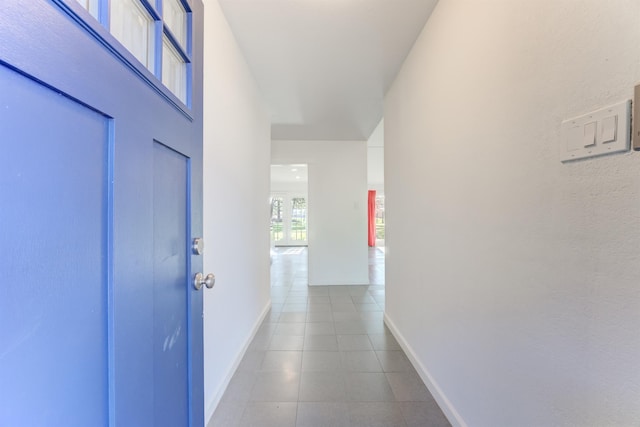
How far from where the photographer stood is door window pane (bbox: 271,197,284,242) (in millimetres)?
11070

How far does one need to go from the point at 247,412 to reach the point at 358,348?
1148mm

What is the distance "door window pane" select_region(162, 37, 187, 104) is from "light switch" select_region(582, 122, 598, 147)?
132 cm

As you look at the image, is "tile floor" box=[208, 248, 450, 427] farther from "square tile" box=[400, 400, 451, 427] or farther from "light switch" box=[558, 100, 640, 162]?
"light switch" box=[558, 100, 640, 162]

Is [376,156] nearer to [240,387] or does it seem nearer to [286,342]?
[286,342]

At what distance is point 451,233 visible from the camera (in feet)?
5.36

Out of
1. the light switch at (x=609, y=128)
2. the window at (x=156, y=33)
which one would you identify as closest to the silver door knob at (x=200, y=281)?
the window at (x=156, y=33)

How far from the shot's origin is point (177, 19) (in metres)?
1.12

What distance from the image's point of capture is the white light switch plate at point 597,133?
28.0 inches

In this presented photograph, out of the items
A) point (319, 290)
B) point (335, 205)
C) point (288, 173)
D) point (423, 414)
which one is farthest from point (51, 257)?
point (288, 173)

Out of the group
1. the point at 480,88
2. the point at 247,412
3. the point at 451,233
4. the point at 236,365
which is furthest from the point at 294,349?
the point at 480,88

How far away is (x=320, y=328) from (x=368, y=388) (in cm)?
111

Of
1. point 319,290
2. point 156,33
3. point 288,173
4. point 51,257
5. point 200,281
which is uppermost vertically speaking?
point 288,173

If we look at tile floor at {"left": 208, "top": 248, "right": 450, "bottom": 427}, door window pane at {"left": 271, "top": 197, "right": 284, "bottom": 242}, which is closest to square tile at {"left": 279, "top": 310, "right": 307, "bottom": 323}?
tile floor at {"left": 208, "top": 248, "right": 450, "bottom": 427}

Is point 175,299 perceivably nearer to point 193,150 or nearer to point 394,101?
point 193,150
